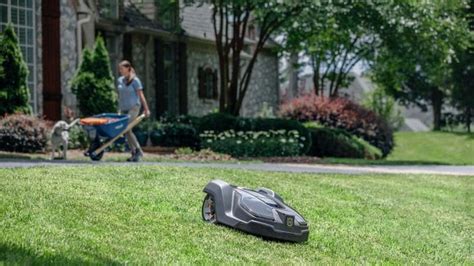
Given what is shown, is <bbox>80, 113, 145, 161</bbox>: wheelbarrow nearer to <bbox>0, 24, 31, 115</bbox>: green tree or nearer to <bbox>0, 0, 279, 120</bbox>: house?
<bbox>0, 24, 31, 115</bbox>: green tree

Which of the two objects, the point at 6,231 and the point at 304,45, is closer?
the point at 6,231

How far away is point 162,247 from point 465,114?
41327 millimetres

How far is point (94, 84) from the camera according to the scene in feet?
70.3

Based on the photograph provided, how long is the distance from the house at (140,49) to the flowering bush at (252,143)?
3.63 m

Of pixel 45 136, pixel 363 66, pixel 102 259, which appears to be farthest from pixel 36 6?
pixel 363 66

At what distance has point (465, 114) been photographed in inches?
1850

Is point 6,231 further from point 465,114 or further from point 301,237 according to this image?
point 465,114

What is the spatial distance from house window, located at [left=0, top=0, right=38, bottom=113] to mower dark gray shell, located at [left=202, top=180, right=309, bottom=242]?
40.7ft

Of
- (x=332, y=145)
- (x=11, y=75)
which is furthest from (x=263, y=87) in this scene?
(x=11, y=75)

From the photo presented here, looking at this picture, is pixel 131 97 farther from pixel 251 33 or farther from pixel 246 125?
pixel 251 33

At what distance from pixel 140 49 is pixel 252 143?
758 cm

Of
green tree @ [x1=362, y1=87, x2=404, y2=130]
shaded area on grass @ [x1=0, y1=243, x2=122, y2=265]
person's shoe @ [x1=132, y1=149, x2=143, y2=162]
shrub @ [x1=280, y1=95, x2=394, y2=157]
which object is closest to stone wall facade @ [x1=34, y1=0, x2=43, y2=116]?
person's shoe @ [x1=132, y1=149, x2=143, y2=162]

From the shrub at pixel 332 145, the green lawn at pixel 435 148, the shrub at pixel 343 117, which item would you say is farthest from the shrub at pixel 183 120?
the green lawn at pixel 435 148

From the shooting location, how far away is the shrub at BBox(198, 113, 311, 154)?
23234 mm
